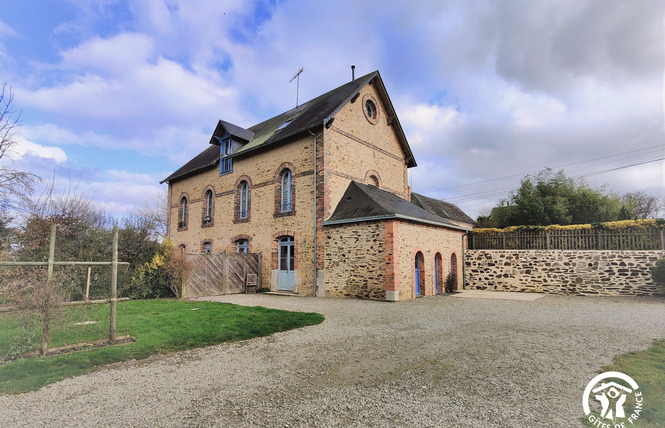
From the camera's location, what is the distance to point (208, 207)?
19656 millimetres

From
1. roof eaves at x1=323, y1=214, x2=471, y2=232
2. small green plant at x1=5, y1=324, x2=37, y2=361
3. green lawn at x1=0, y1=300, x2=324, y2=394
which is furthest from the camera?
roof eaves at x1=323, y1=214, x2=471, y2=232

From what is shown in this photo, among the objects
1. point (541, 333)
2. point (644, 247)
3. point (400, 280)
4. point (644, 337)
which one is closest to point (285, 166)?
point (400, 280)

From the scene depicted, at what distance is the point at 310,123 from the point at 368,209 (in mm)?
4574

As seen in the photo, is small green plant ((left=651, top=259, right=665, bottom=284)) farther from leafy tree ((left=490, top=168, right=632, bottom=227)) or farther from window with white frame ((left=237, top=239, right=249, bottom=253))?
window with white frame ((left=237, top=239, right=249, bottom=253))

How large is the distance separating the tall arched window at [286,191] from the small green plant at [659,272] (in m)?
13.5

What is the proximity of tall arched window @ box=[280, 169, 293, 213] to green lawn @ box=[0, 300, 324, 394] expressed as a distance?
5671 millimetres

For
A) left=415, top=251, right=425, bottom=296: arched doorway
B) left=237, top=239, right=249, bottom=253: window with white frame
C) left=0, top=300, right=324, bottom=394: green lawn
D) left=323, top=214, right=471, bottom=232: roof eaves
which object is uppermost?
left=323, top=214, right=471, bottom=232: roof eaves

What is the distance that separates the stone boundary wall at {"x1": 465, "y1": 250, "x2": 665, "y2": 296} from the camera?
1209 cm

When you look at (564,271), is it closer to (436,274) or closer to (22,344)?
(436,274)

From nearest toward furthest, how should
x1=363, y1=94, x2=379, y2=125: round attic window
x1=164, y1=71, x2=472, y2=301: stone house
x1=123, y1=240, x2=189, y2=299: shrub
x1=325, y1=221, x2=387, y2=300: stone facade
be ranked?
x1=325, y1=221, x2=387, y2=300: stone facade → x1=164, y1=71, x2=472, y2=301: stone house → x1=123, y1=240, x2=189, y2=299: shrub → x1=363, y1=94, x2=379, y2=125: round attic window

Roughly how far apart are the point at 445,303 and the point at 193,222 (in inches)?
614

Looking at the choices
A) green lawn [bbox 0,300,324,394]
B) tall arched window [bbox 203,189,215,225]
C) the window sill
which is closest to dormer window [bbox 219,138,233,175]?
tall arched window [bbox 203,189,215,225]

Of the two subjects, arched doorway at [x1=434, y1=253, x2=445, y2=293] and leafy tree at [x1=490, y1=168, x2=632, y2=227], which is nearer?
arched doorway at [x1=434, y1=253, x2=445, y2=293]

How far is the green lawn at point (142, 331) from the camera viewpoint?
435cm
